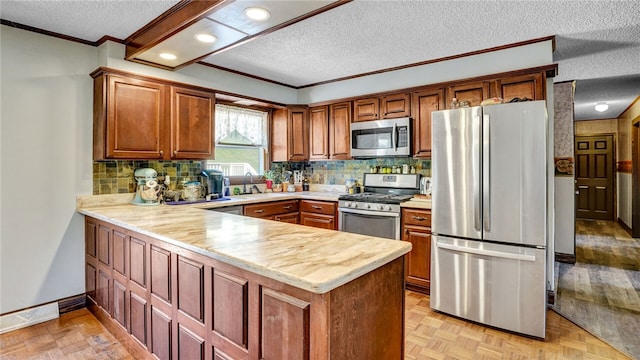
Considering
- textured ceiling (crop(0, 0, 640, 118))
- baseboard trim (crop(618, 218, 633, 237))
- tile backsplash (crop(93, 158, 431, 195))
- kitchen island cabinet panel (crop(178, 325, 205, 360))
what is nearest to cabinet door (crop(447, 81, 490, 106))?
textured ceiling (crop(0, 0, 640, 118))

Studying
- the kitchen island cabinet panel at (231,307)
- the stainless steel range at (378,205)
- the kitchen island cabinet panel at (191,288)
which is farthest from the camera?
the stainless steel range at (378,205)

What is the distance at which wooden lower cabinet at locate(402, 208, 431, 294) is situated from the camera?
323 cm

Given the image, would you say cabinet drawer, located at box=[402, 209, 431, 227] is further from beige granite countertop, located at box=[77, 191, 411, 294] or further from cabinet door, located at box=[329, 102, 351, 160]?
beige granite countertop, located at box=[77, 191, 411, 294]

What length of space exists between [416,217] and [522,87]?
1553 mm

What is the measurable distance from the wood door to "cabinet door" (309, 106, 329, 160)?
6.71 m

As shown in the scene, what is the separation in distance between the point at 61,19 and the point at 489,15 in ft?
10.7

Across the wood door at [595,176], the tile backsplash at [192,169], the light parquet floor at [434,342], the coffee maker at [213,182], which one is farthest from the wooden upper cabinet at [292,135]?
the wood door at [595,176]

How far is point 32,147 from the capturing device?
2.73 m

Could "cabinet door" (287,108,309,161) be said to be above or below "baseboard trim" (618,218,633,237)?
above

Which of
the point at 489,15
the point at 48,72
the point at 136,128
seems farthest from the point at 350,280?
the point at 48,72

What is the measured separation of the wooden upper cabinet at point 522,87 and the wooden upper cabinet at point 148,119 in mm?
2979

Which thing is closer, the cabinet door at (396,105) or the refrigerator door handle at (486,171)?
the refrigerator door handle at (486,171)

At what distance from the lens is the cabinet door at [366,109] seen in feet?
13.2

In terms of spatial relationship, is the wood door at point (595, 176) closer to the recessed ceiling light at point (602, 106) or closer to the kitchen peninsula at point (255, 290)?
the recessed ceiling light at point (602, 106)
